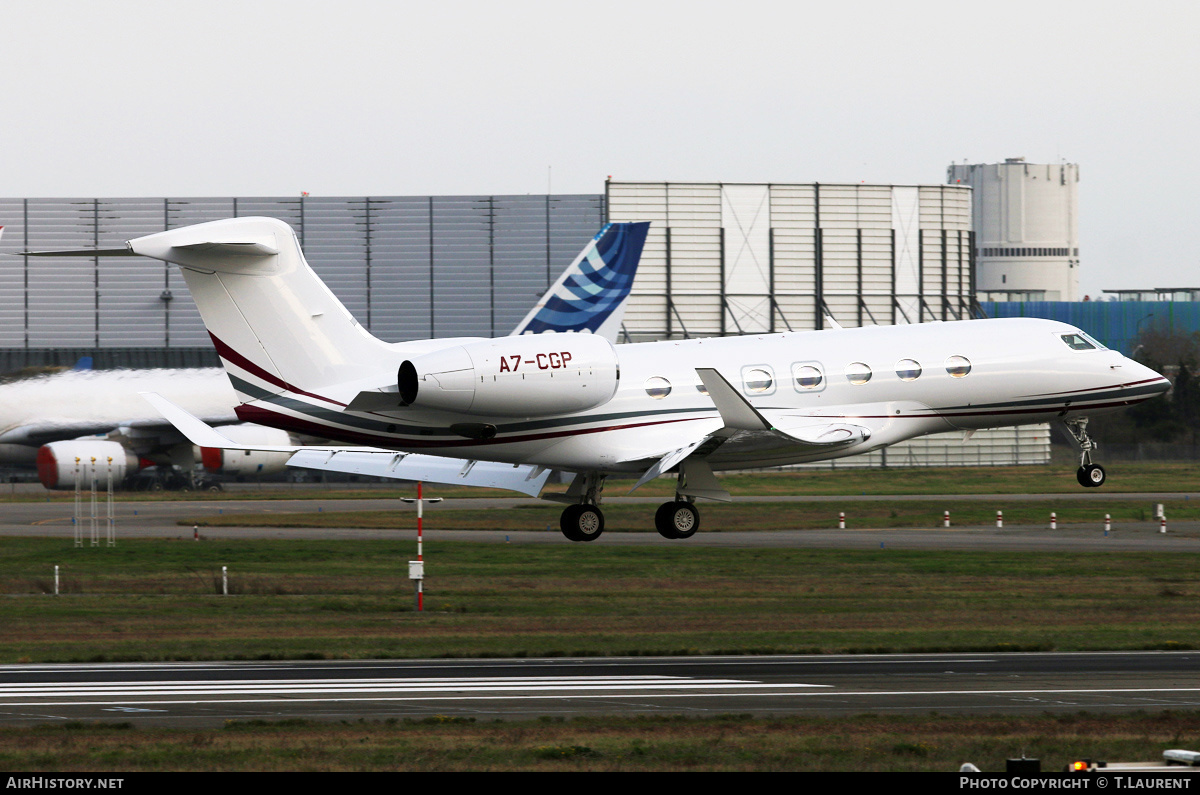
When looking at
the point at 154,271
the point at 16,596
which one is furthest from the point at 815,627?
the point at 154,271

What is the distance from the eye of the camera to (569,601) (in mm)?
27266

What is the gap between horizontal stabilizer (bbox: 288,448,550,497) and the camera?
2808 cm

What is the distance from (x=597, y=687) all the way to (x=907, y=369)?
41.3ft

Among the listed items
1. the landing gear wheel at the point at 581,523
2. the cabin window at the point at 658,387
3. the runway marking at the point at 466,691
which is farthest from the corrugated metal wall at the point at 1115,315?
the runway marking at the point at 466,691

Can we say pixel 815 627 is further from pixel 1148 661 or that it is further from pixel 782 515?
pixel 782 515

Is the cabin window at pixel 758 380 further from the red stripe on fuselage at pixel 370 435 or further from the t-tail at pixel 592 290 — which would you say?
the t-tail at pixel 592 290

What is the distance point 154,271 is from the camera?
67.9 metres

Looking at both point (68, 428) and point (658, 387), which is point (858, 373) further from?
point (68, 428)

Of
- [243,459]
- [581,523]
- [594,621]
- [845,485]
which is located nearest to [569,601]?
[581,523]

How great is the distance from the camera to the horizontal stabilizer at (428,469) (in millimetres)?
28078

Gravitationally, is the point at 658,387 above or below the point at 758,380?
below

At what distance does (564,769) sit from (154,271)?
2361 inches

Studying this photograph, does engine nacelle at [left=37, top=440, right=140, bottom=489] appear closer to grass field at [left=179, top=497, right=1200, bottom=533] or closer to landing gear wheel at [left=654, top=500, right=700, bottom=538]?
grass field at [left=179, top=497, right=1200, bottom=533]

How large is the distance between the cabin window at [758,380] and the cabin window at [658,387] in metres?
1.45
